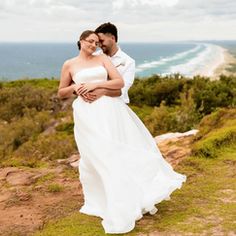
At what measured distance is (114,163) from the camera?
5.43 meters

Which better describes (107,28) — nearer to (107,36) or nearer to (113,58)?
(107,36)

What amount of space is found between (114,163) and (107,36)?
60.1 inches

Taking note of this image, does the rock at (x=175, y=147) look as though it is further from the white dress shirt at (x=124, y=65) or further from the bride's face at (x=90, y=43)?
the bride's face at (x=90, y=43)

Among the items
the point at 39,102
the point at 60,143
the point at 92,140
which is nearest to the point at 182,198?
the point at 92,140

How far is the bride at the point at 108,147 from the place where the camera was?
5348 millimetres

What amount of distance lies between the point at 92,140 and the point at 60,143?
19.9 metres

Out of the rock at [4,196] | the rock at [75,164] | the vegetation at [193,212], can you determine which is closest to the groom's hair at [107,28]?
the vegetation at [193,212]

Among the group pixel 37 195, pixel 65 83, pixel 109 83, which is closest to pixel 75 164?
pixel 37 195

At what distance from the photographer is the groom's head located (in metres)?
5.62

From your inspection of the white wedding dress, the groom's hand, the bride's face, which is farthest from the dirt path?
the bride's face

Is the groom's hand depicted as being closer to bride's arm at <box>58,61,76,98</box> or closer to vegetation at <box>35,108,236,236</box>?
bride's arm at <box>58,61,76,98</box>

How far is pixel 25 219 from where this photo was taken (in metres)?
5.86

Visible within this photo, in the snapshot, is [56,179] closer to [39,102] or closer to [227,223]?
[227,223]

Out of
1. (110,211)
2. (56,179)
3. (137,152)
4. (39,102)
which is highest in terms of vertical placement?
(137,152)
